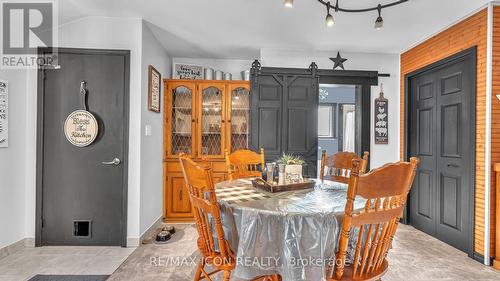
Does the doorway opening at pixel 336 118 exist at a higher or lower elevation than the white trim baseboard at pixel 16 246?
higher

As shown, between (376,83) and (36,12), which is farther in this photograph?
(376,83)

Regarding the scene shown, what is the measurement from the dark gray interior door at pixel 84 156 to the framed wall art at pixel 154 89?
30cm

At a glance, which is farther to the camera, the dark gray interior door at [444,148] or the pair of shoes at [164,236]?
the pair of shoes at [164,236]

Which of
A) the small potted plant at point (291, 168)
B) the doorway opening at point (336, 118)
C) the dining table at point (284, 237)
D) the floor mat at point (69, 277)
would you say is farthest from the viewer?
the doorway opening at point (336, 118)

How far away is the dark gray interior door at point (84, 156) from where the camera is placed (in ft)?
8.87

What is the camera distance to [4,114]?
2.44m

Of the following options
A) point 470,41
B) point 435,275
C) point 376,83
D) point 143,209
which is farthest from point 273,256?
point 376,83

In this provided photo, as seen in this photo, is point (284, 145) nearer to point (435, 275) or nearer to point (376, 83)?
point (376, 83)

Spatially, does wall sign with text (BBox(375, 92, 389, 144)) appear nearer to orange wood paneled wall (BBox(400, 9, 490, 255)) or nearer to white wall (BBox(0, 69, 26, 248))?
orange wood paneled wall (BBox(400, 9, 490, 255))

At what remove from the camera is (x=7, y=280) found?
203 centimetres

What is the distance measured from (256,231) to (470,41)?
3.02m

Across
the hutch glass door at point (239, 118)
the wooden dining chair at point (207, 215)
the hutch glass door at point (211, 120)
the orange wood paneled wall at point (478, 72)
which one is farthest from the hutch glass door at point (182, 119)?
the orange wood paneled wall at point (478, 72)

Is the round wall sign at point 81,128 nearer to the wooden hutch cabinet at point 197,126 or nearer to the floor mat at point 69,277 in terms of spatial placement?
the wooden hutch cabinet at point 197,126

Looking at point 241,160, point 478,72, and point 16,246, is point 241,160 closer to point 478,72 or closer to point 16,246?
point 16,246
